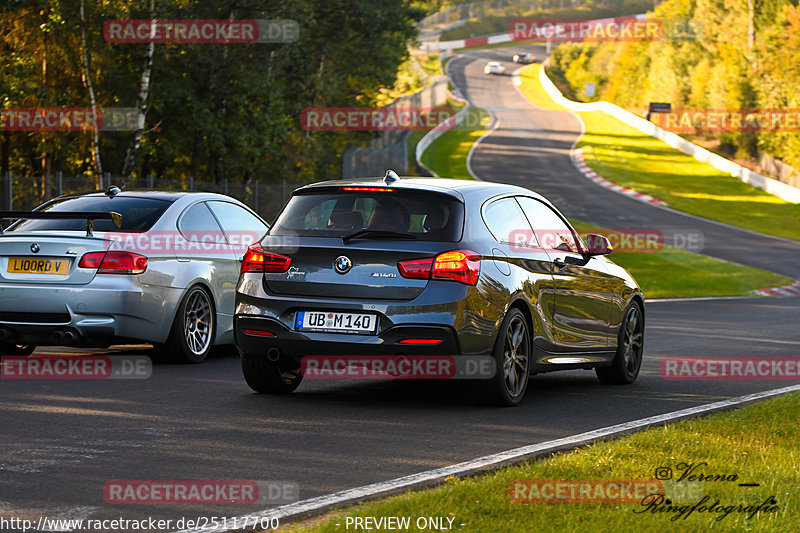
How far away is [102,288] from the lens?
35.1ft

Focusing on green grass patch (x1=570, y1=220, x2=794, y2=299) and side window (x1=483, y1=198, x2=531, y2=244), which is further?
green grass patch (x1=570, y1=220, x2=794, y2=299)

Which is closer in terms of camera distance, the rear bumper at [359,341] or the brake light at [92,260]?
the rear bumper at [359,341]

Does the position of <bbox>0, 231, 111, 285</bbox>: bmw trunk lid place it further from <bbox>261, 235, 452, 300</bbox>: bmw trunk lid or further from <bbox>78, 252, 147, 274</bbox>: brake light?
<bbox>261, 235, 452, 300</bbox>: bmw trunk lid

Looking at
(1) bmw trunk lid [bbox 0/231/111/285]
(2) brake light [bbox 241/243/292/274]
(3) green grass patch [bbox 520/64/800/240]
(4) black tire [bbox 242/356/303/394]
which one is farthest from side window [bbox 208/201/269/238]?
(3) green grass patch [bbox 520/64/800/240]

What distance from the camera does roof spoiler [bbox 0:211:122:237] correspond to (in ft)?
35.3

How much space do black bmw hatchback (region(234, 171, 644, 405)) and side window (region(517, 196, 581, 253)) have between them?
2.2 inches

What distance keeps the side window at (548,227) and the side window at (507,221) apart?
164mm

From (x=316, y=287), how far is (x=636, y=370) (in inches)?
156

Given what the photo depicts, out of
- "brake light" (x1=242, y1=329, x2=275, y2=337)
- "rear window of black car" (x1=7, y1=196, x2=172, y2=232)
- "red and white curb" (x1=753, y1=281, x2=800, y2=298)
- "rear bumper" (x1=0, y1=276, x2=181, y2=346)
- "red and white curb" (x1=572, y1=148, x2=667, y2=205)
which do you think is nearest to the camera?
"brake light" (x1=242, y1=329, x2=275, y2=337)

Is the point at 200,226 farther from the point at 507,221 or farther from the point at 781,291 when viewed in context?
the point at 781,291

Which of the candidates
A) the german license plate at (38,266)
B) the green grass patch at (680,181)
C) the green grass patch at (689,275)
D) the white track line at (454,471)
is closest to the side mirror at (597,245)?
the white track line at (454,471)

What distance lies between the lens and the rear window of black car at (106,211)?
11.3 metres

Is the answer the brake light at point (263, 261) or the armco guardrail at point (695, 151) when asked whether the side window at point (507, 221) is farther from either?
the armco guardrail at point (695, 151)

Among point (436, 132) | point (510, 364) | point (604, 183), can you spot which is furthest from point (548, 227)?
point (436, 132)
